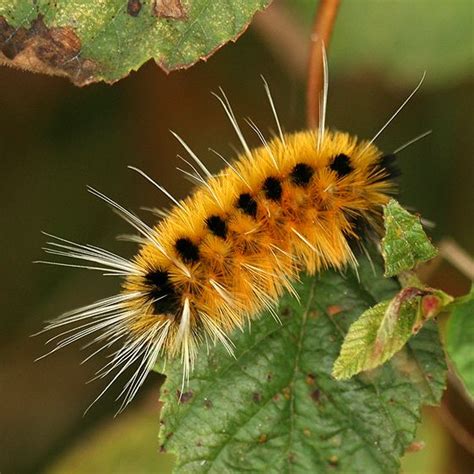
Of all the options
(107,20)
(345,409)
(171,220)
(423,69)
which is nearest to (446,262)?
(423,69)

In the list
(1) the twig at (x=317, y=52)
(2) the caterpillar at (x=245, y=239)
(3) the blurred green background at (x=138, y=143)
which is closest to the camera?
(2) the caterpillar at (x=245, y=239)

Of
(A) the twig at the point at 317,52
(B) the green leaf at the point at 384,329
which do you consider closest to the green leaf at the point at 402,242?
(B) the green leaf at the point at 384,329

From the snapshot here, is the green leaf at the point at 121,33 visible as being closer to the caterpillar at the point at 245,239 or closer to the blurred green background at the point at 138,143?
the caterpillar at the point at 245,239

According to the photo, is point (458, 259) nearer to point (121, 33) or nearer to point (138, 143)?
point (121, 33)

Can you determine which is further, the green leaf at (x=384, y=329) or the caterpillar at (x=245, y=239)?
the caterpillar at (x=245, y=239)

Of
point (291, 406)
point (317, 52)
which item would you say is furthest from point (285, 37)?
point (291, 406)

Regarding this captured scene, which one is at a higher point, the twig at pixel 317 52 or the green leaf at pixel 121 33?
the green leaf at pixel 121 33

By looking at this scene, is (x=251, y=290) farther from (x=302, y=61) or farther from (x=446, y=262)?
(x=302, y=61)
